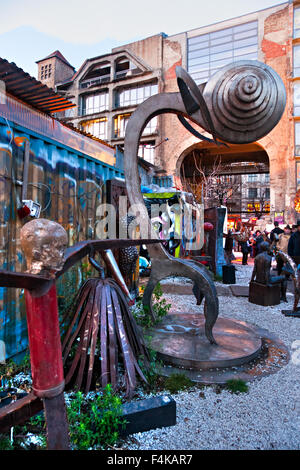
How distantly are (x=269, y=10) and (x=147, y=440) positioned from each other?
25.5 meters

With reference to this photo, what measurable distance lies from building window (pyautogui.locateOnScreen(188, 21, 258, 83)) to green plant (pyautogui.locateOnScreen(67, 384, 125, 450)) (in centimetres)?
2272

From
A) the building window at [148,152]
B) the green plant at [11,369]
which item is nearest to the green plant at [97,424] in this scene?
the green plant at [11,369]

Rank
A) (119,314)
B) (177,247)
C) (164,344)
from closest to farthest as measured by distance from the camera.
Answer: (119,314) → (164,344) → (177,247)

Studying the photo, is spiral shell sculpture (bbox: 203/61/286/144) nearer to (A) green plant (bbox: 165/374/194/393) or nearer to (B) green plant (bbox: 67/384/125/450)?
(A) green plant (bbox: 165/374/194/393)

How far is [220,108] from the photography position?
321 centimetres

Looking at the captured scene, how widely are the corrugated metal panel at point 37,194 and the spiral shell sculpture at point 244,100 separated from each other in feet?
7.04

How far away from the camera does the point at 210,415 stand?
8.02 feet

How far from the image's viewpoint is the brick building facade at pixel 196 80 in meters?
18.8

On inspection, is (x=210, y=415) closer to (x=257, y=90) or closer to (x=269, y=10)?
(x=257, y=90)

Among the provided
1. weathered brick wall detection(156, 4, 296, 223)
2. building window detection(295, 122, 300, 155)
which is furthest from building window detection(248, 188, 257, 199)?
building window detection(295, 122, 300, 155)

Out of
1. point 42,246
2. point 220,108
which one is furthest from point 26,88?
point 42,246

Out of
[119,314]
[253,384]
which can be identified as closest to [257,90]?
[119,314]

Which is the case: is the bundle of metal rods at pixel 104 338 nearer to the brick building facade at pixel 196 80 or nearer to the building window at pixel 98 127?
the brick building facade at pixel 196 80

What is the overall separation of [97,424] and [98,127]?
25.6 metres
